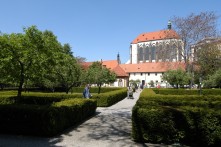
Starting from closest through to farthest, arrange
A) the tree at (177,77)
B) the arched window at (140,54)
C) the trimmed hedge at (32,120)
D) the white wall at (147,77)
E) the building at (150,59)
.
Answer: the trimmed hedge at (32,120), the building at (150,59), the tree at (177,77), the white wall at (147,77), the arched window at (140,54)

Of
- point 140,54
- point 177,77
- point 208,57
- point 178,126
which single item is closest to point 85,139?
point 178,126

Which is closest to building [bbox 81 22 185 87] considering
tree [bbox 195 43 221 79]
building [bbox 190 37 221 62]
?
building [bbox 190 37 221 62]

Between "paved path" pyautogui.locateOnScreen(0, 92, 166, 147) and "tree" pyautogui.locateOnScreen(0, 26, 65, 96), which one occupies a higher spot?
"tree" pyautogui.locateOnScreen(0, 26, 65, 96)

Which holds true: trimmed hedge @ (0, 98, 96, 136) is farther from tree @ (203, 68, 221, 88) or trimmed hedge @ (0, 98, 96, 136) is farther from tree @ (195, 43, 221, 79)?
tree @ (203, 68, 221, 88)

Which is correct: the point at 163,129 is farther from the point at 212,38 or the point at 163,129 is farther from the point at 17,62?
the point at 212,38

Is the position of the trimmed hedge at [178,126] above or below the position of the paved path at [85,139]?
above

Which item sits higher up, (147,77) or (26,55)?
(147,77)

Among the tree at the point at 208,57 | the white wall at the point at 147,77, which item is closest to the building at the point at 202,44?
the tree at the point at 208,57

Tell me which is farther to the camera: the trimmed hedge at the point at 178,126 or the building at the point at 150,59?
the building at the point at 150,59

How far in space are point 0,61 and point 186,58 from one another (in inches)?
1187

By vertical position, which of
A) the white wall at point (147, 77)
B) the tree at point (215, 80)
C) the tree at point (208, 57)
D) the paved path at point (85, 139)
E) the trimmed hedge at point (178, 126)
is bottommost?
the paved path at point (85, 139)

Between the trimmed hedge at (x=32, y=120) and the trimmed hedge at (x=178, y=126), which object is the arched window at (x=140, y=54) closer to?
the trimmed hedge at (x=32, y=120)

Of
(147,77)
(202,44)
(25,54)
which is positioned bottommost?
(25,54)

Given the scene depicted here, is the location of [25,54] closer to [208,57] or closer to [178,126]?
[178,126]
